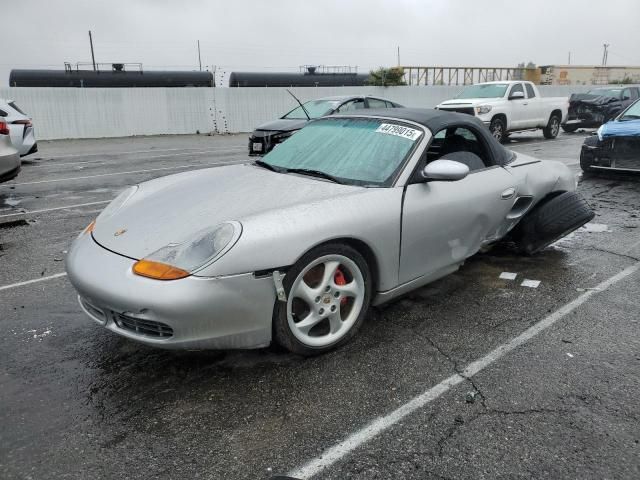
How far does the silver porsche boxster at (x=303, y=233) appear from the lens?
2.54m

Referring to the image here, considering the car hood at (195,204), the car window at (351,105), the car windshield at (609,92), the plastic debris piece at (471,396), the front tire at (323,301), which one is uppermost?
the car windshield at (609,92)

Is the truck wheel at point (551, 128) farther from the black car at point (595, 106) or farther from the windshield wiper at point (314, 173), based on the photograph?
the windshield wiper at point (314, 173)

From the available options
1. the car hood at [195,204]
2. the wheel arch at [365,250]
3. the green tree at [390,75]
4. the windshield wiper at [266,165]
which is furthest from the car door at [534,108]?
the green tree at [390,75]

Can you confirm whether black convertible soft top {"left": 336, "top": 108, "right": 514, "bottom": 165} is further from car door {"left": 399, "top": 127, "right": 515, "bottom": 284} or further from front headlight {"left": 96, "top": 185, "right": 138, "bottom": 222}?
front headlight {"left": 96, "top": 185, "right": 138, "bottom": 222}

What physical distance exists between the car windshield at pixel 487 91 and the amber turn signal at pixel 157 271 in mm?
13938

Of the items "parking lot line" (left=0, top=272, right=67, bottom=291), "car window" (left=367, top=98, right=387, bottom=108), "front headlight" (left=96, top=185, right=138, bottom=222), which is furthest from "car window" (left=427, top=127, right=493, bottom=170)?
"car window" (left=367, top=98, right=387, bottom=108)

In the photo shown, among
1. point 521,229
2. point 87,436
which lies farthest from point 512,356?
point 87,436

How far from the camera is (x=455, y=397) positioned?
2.59 meters

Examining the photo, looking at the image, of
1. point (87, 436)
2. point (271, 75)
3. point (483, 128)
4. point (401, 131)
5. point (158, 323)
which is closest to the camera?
point (87, 436)

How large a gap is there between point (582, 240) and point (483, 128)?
1980 millimetres

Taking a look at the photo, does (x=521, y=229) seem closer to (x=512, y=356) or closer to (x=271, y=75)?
(x=512, y=356)

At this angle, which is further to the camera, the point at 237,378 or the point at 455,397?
the point at 237,378

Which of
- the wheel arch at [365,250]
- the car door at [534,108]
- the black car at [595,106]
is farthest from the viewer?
→ the black car at [595,106]

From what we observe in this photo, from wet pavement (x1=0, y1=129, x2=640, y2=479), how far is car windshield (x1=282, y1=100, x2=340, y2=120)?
7977mm
